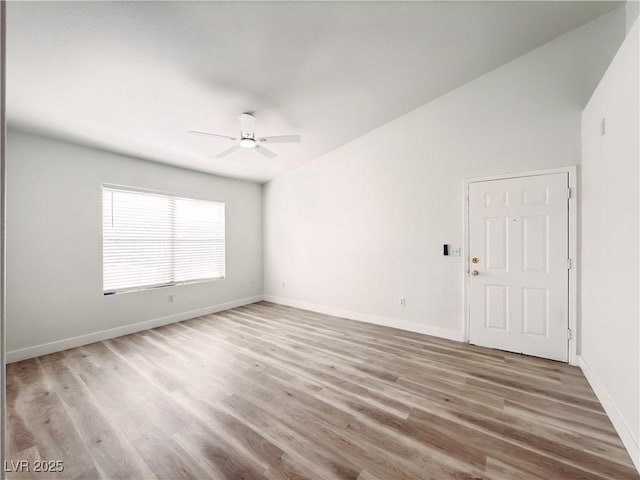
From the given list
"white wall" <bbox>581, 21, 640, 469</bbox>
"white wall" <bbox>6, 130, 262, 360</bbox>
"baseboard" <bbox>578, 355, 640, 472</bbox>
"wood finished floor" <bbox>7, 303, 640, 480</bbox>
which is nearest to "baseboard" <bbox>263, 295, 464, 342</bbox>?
"wood finished floor" <bbox>7, 303, 640, 480</bbox>

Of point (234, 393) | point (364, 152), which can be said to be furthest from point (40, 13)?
point (364, 152)

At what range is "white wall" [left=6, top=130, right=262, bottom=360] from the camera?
9.89 feet

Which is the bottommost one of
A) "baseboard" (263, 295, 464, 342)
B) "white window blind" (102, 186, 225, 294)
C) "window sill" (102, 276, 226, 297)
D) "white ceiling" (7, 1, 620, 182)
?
"baseboard" (263, 295, 464, 342)

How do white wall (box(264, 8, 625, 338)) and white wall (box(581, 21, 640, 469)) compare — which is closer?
white wall (box(581, 21, 640, 469))

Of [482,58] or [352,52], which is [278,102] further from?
[482,58]

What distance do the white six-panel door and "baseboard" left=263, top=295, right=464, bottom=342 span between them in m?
0.29

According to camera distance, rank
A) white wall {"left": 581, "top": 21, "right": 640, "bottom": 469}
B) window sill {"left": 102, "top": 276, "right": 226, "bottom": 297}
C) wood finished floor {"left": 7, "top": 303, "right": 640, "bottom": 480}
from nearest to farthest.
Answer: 1. wood finished floor {"left": 7, "top": 303, "right": 640, "bottom": 480}
2. white wall {"left": 581, "top": 21, "right": 640, "bottom": 469}
3. window sill {"left": 102, "top": 276, "right": 226, "bottom": 297}

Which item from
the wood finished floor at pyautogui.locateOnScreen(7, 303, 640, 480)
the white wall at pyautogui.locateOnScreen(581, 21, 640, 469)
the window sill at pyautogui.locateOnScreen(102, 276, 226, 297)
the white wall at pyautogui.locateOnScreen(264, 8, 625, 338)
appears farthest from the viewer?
the window sill at pyautogui.locateOnScreen(102, 276, 226, 297)

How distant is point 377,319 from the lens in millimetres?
4203

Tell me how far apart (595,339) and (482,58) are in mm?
3155

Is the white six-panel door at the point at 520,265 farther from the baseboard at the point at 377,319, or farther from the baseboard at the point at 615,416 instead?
the baseboard at the point at 615,416

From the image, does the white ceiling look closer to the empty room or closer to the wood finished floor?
the empty room

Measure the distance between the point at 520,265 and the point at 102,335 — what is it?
5.56m

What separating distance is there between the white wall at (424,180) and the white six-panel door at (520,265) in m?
0.20
